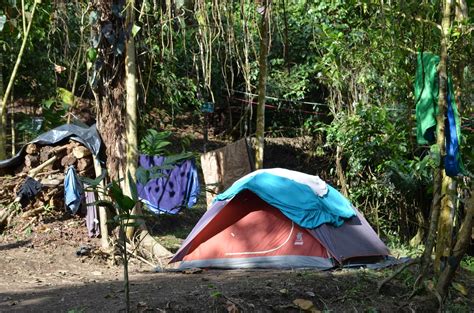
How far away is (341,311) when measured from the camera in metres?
5.98

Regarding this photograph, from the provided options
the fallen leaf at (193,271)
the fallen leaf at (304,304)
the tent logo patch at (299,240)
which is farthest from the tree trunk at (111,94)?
the fallen leaf at (304,304)

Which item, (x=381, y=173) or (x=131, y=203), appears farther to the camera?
(x=381, y=173)

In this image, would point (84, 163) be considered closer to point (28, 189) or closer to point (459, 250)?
point (28, 189)

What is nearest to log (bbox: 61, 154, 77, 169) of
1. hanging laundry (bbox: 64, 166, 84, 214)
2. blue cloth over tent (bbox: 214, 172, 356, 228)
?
hanging laundry (bbox: 64, 166, 84, 214)

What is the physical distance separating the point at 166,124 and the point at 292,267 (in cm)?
994

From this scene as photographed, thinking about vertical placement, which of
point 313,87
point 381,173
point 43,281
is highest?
point 313,87

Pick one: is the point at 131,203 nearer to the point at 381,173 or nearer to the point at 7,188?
the point at 7,188

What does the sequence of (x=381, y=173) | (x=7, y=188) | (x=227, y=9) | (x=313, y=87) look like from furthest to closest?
(x=313, y=87), (x=381, y=173), (x=7, y=188), (x=227, y=9)

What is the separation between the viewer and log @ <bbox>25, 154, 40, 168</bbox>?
10.2 m

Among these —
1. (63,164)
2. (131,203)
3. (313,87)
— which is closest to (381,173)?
(313,87)

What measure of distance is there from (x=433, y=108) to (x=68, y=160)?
5.86 m

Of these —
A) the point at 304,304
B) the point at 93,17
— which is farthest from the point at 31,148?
the point at 304,304

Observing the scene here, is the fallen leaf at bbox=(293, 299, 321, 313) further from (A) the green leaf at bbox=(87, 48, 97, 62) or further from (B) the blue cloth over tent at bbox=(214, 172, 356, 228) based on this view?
(A) the green leaf at bbox=(87, 48, 97, 62)

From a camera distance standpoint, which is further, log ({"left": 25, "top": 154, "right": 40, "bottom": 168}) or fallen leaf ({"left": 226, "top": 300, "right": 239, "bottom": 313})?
log ({"left": 25, "top": 154, "right": 40, "bottom": 168})
